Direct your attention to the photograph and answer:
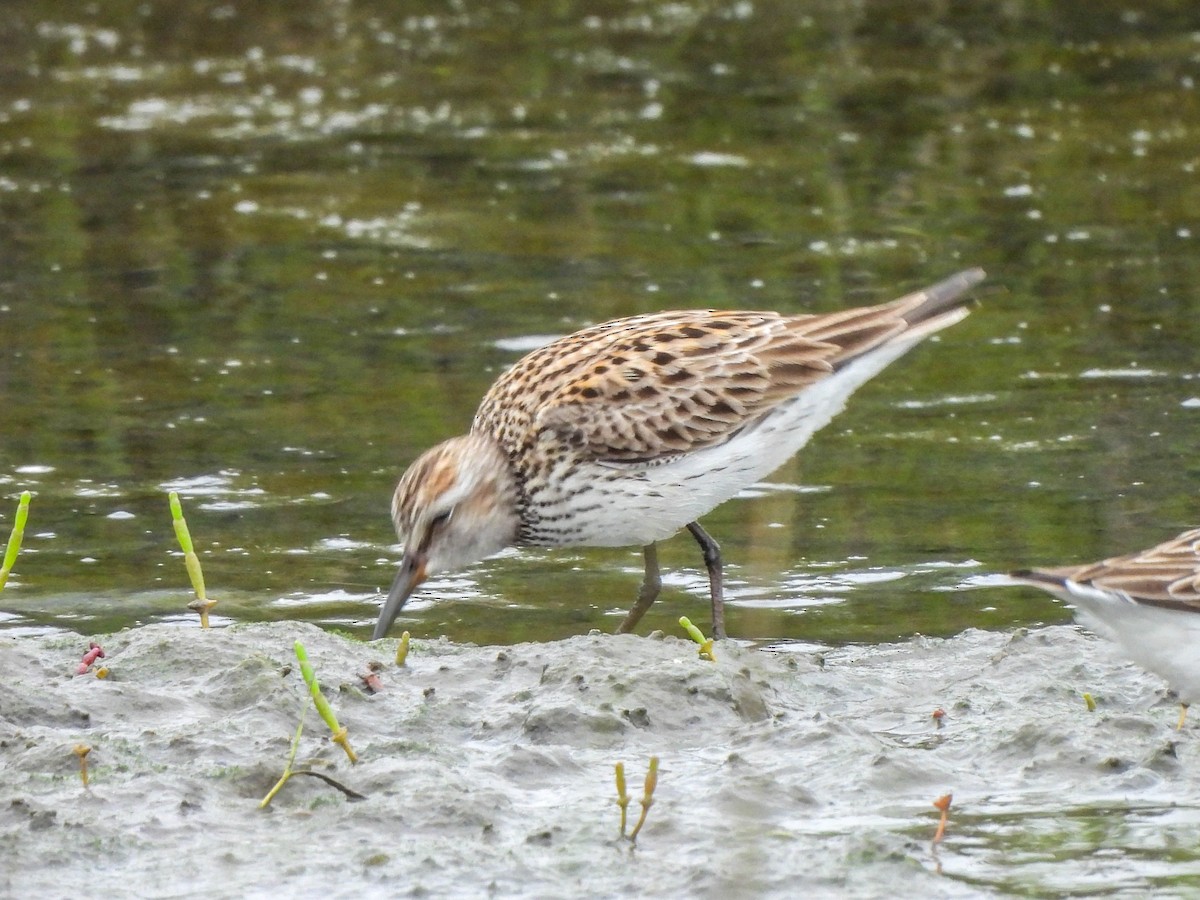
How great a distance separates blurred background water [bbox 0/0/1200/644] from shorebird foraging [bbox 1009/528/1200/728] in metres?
0.95

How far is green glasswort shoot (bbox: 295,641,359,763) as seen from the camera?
5.80 m

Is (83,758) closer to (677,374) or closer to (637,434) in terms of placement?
(637,434)

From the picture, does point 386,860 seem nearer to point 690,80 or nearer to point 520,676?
point 520,676

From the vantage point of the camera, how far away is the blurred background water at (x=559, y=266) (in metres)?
9.04

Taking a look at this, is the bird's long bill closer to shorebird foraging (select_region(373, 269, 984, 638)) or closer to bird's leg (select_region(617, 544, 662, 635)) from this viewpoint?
shorebird foraging (select_region(373, 269, 984, 638))

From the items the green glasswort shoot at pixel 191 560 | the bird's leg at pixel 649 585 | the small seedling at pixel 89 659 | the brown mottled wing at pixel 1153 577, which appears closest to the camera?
the brown mottled wing at pixel 1153 577

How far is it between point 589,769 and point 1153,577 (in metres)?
1.77

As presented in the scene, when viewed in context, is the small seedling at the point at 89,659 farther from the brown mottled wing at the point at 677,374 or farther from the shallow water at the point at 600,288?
the brown mottled wing at the point at 677,374

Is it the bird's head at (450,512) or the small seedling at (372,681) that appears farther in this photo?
the bird's head at (450,512)

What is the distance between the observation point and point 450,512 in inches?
314

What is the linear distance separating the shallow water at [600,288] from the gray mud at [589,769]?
0.05 meters

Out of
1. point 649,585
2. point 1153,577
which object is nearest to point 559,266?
point 649,585

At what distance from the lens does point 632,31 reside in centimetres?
2058

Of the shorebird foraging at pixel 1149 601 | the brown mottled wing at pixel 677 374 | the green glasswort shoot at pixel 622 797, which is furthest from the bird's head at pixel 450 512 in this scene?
the shorebird foraging at pixel 1149 601
